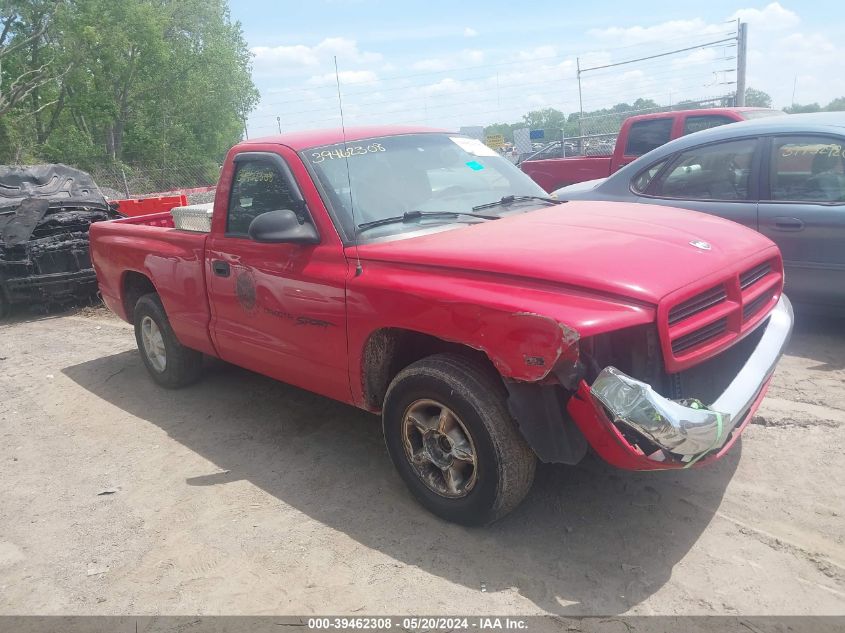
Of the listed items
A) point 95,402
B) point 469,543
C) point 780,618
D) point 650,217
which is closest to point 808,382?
point 650,217

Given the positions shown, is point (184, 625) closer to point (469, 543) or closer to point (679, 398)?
point (469, 543)

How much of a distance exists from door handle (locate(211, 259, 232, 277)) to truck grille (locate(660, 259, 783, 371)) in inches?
107

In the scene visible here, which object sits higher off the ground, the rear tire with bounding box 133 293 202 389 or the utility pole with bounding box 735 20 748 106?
the utility pole with bounding box 735 20 748 106

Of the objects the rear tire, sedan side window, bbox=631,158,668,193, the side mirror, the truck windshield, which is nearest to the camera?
the side mirror

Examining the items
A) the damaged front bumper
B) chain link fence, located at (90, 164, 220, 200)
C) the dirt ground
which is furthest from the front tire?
chain link fence, located at (90, 164, 220, 200)

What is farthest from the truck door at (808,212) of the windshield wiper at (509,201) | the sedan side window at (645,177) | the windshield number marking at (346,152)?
the windshield number marking at (346,152)

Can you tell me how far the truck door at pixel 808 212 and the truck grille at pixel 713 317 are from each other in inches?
72.6

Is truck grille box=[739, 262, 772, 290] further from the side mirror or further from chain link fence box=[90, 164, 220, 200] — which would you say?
chain link fence box=[90, 164, 220, 200]

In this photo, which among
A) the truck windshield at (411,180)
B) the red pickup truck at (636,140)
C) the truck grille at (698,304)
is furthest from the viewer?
the red pickup truck at (636,140)

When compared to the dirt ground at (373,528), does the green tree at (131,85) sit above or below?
above

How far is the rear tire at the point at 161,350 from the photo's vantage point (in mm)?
5461

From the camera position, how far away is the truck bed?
4773mm

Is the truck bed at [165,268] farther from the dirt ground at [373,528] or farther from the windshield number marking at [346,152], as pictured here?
the windshield number marking at [346,152]

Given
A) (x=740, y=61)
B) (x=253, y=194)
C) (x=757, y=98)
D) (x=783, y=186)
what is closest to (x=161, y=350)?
(x=253, y=194)
